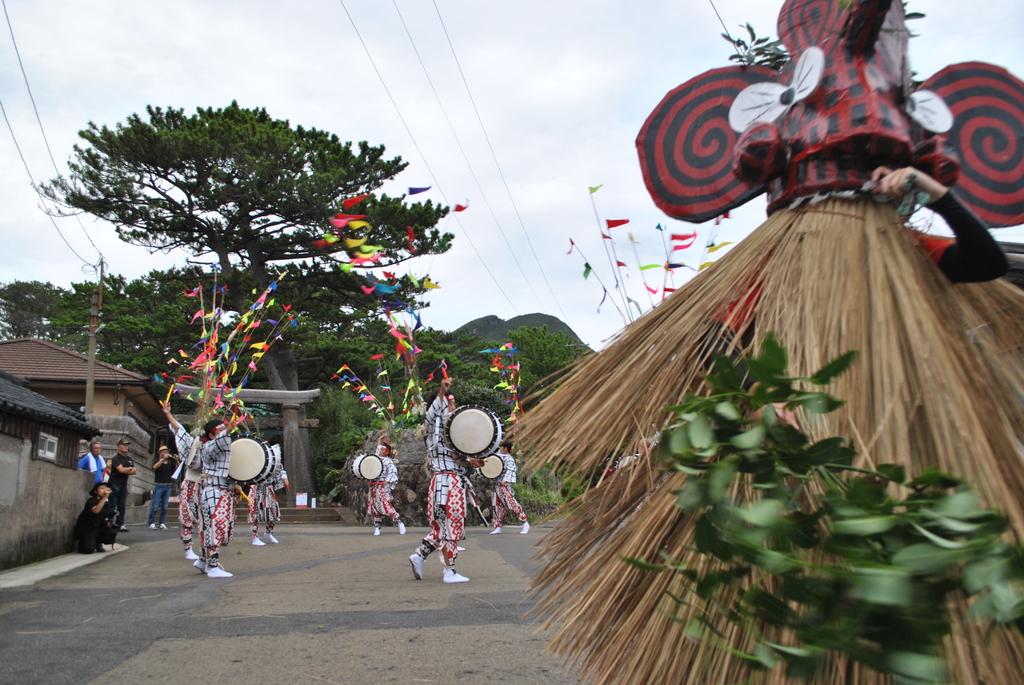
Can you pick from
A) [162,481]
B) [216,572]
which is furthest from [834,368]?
[162,481]

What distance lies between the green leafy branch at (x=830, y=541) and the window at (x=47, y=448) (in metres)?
9.75

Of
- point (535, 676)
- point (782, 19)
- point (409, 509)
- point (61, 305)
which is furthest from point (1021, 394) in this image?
point (61, 305)

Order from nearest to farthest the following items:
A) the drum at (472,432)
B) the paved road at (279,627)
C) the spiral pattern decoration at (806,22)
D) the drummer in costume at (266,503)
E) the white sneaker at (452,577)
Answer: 1. the spiral pattern decoration at (806,22)
2. the paved road at (279,627)
3. the white sneaker at (452,577)
4. the drum at (472,432)
5. the drummer in costume at (266,503)

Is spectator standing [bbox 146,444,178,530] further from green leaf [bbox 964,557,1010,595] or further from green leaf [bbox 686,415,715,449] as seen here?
green leaf [bbox 964,557,1010,595]

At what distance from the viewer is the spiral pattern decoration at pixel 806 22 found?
214 cm

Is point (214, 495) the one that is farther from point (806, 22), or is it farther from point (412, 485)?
point (412, 485)

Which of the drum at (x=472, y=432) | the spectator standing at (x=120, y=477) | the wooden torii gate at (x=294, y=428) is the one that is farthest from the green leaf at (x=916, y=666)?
the wooden torii gate at (x=294, y=428)

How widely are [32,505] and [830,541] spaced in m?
9.84

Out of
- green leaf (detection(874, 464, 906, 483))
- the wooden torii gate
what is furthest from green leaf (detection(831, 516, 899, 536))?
the wooden torii gate

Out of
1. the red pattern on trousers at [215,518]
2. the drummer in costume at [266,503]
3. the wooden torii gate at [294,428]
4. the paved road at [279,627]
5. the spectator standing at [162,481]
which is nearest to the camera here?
the paved road at [279,627]

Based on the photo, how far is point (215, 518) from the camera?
799 centimetres

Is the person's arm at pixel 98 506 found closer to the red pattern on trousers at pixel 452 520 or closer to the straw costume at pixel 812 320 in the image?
the red pattern on trousers at pixel 452 520

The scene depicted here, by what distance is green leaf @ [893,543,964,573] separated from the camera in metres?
0.81

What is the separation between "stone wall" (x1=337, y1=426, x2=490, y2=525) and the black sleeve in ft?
47.5
